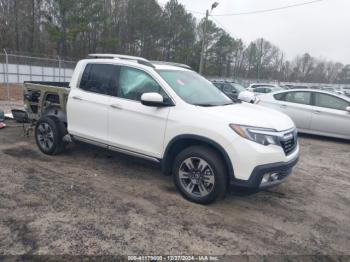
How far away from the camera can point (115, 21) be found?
44.0 metres

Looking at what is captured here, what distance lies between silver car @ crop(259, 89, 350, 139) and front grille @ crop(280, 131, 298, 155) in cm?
527

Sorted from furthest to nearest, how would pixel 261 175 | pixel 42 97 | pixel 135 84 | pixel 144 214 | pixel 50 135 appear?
pixel 42 97 → pixel 50 135 → pixel 135 84 → pixel 144 214 → pixel 261 175

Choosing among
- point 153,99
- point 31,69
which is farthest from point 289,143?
point 31,69

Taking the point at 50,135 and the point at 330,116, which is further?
the point at 330,116

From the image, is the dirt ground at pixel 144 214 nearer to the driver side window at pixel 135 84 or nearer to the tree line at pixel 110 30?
the driver side window at pixel 135 84

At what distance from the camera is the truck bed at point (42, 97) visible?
5852 millimetres

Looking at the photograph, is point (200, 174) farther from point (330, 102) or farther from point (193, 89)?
point (330, 102)

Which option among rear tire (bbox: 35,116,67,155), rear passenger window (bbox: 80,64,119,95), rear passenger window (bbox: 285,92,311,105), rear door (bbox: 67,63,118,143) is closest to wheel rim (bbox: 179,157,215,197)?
rear door (bbox: 67,63,118,143)

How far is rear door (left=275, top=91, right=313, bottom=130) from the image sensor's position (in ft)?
30.1

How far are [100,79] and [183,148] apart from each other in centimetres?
188

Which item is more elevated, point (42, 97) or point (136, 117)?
point (42, 97)

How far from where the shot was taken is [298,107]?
9297 millimetres

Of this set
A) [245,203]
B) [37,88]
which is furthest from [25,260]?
[37,88]

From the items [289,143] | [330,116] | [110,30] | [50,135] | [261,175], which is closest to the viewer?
[261,175]
